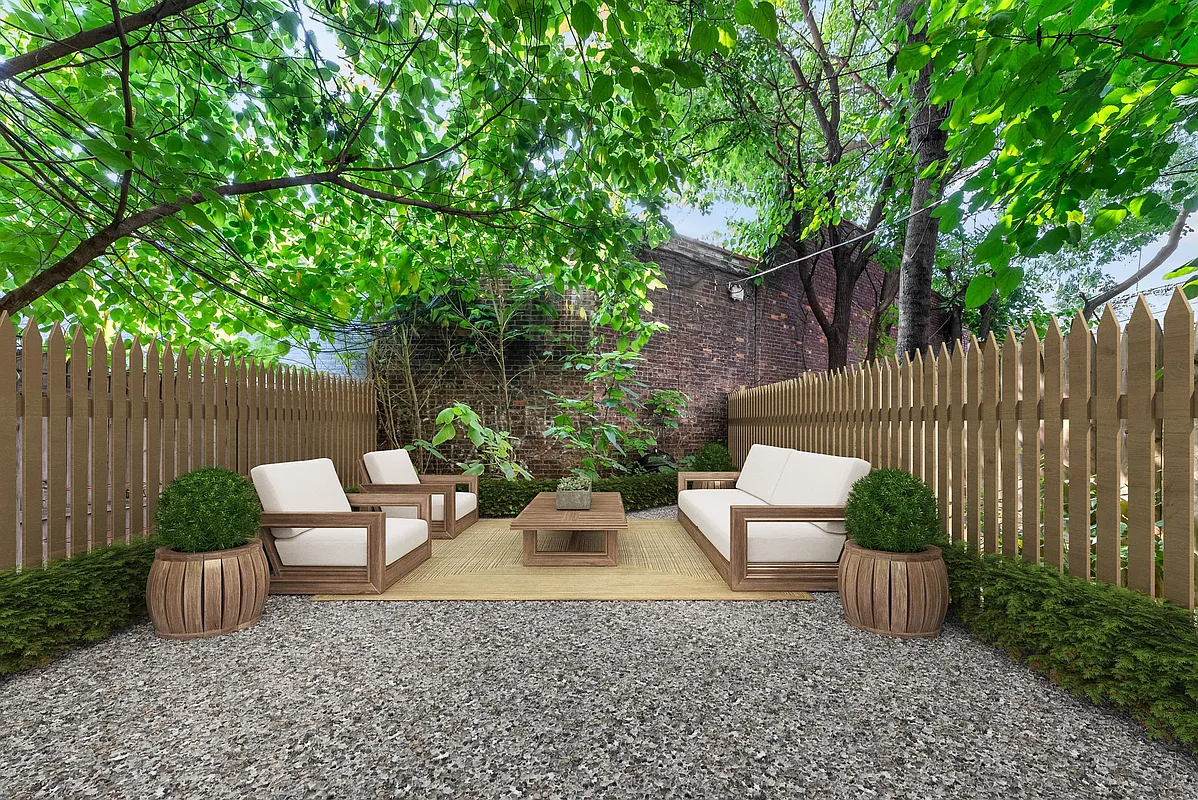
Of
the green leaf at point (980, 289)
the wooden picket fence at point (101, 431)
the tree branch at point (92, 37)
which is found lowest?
the wooden picket fence at point (101, 431)

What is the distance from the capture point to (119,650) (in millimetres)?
2676

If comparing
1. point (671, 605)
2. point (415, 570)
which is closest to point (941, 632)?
point (671, 605)

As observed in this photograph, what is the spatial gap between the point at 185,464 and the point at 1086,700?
5.18m

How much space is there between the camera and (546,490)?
22.9 feet

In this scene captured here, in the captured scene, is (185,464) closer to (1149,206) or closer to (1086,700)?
(1086,700)

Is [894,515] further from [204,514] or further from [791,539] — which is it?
[204,514]

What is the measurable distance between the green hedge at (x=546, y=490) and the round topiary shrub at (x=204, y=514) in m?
3.84

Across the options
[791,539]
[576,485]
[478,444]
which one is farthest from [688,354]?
[791,539]

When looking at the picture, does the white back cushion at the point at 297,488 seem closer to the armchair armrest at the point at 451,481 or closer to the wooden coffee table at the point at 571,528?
the wooden coffee table at the point at 571,528

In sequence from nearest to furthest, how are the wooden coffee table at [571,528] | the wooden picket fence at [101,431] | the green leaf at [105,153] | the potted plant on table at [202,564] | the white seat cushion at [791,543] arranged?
the green leaf at [105,153] → the wooden picket fence at [101,431] → the potted plant on table at [202,564] → the white seat cushion at [791,543] → the wooden coffee table at [571,528]

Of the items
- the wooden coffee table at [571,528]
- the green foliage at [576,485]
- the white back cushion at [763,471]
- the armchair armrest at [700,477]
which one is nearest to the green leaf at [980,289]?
the wooden coffee table at [571,528]

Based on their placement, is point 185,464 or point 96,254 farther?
point 185,464

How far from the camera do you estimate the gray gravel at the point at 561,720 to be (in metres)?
1.69

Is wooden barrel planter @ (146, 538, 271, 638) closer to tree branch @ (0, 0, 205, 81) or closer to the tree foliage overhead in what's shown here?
the tree foliage overhead
